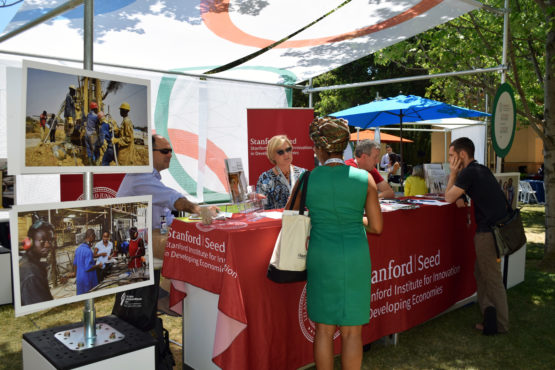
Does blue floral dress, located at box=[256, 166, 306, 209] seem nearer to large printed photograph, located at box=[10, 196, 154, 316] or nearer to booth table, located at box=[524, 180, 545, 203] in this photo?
large printed photograph, located at box=[10, 196, 154, 316]

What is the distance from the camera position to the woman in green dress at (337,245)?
230 cm

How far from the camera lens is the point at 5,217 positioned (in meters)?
4.93

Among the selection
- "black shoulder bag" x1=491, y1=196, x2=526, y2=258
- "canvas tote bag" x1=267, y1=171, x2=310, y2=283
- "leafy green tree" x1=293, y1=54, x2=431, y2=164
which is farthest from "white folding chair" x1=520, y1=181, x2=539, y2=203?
"canvas tote bag" x1=267, y1=171, x2=310, y2=283

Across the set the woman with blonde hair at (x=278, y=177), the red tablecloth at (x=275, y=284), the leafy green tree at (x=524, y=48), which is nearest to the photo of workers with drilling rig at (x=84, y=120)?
the red tablecloth at (x=275, y=284)

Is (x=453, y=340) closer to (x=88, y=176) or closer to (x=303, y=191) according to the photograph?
(x=303, y=191)

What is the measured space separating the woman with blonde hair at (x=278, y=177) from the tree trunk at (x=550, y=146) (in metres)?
4.06

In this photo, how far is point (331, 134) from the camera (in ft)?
7.73

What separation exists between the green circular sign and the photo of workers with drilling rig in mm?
3478

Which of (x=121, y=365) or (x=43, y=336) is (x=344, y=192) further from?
(x=43, y=336)

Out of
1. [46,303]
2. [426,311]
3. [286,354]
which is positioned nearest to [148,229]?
[46,303]

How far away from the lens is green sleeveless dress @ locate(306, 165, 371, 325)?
229 cm

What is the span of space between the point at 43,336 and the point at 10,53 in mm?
3335

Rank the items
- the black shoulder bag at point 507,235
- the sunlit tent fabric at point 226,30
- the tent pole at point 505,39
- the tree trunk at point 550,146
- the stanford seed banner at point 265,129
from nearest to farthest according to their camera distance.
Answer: the black shoulder bag at point 507,235 → the sunlit tent fabric at point 226,30 → the tent pole at point 505,39 → the stanford seed banner at point 265,129 → the tree trunk at point 550,146

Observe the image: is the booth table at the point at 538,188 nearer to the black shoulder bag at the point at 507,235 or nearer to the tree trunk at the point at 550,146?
the tree trunk at the point at 550,146
